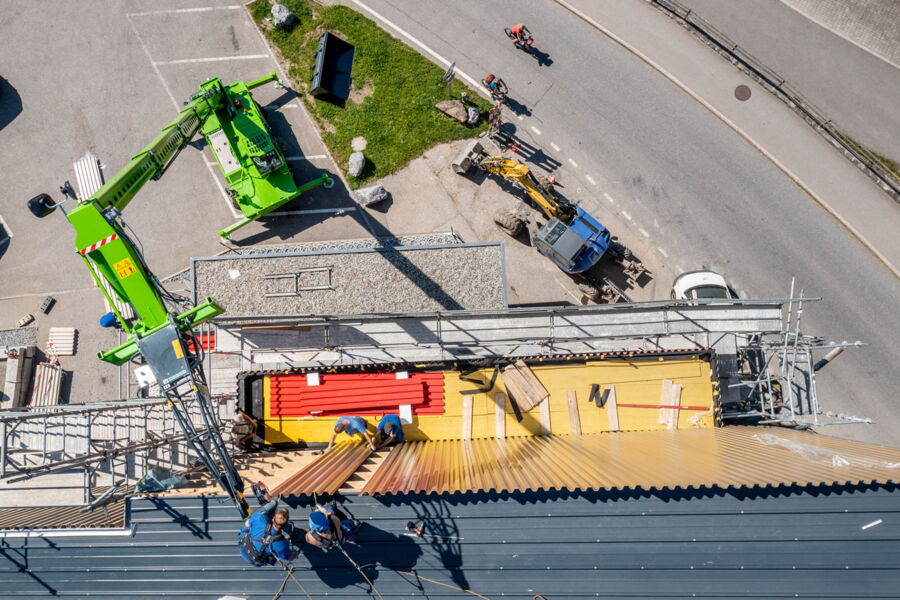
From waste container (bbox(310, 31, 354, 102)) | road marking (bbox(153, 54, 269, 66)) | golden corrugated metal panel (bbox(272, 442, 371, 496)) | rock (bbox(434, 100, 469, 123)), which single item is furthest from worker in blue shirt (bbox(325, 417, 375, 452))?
road marking (bbox(153, 54, 269, 66))

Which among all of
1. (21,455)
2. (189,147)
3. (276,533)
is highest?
(189,147)

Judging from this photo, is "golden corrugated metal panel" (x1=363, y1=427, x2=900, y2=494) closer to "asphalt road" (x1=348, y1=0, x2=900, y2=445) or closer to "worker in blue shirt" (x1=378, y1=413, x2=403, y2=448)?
"worker in blue shirt" (x1=378, y1=413, x2=403, y2=448)

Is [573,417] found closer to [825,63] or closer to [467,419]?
[467,419]

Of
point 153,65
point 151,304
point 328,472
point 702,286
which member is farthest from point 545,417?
point 153,65

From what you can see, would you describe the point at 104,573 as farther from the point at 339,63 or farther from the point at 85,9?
the point at 85,9

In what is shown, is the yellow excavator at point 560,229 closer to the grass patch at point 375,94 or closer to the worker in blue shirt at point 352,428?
the grass patch at point 375,94

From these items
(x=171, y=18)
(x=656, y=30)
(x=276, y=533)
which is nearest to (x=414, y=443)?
(x=276, y=533)
